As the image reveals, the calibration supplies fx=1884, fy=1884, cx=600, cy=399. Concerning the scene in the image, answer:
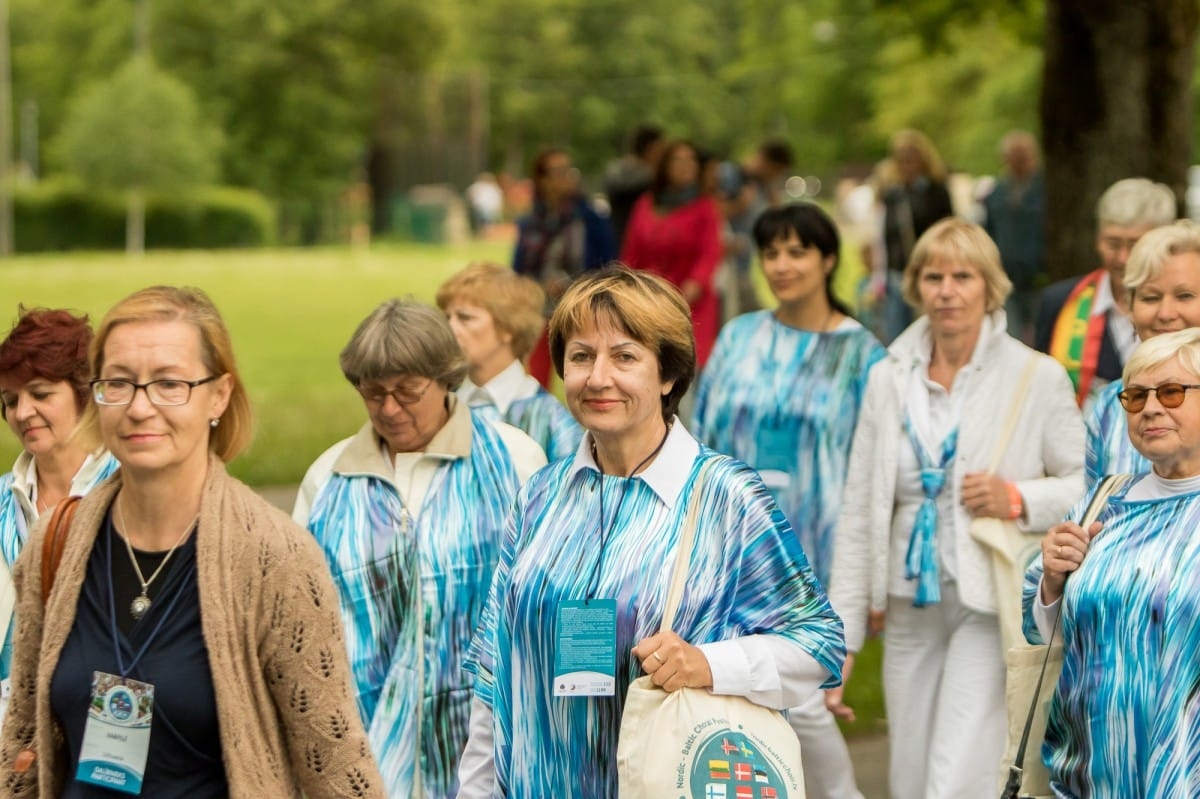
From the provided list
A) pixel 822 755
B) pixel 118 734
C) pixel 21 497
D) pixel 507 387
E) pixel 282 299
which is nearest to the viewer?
pixel 118 734

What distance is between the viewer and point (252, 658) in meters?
3.60

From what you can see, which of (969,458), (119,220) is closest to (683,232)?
(969,458)

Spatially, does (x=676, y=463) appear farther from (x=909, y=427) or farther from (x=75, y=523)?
(x=909, y=427)

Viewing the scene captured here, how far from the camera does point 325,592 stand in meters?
3.71

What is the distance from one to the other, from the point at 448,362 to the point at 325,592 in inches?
75.7

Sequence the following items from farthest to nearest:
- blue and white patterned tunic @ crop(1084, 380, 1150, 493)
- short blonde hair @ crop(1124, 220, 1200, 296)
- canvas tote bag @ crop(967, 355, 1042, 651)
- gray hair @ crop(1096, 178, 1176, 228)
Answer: gray hair @ crop(1096, 178, 1176, 228) → canvas tote bag @ crop(967, 355, 1042, 651) → short blonde hair @ crop(1124, 220, 1200, 296) → blue and white patterned tunic @ crop(1084, 380, 1150, 493)

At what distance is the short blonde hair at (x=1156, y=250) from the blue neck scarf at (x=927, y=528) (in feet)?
2.72

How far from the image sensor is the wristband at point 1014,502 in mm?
6012

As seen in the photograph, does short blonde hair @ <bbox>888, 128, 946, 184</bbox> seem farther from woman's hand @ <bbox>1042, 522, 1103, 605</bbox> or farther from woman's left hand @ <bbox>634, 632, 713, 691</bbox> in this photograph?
woman's left hand @ <bbox>634, 632, 713, 691</bbox>

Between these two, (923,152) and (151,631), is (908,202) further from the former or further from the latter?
(151,631)

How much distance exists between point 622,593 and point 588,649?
14cm

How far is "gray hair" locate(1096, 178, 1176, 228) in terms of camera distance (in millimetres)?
6852

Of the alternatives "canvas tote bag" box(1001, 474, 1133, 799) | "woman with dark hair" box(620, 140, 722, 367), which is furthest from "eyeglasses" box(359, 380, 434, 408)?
"woman with dark hair" box(620, 140, 722, 367)

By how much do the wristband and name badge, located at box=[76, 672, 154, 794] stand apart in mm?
3285
